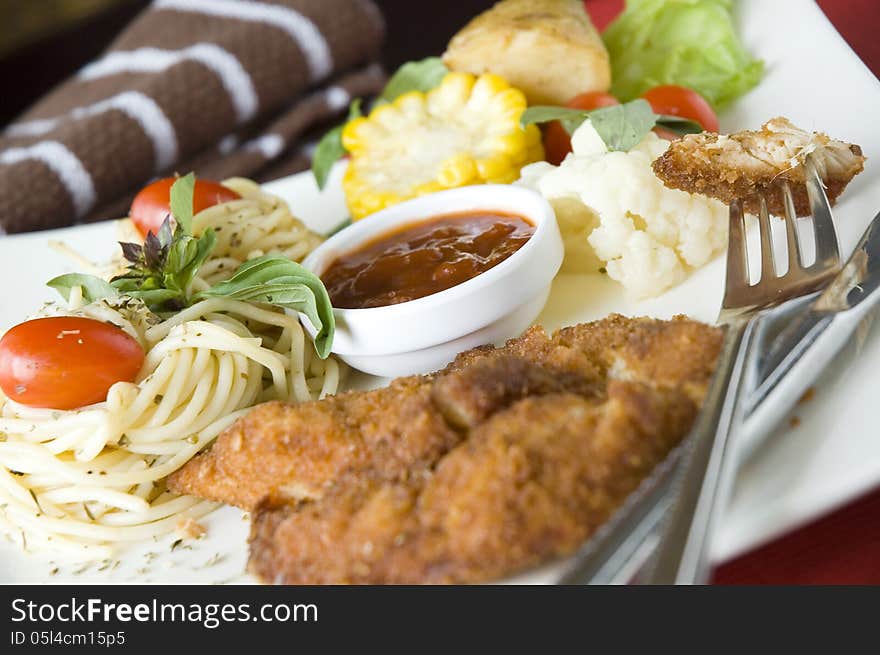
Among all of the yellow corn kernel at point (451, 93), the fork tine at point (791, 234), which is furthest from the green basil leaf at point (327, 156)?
the fork tine at point (791, 234)

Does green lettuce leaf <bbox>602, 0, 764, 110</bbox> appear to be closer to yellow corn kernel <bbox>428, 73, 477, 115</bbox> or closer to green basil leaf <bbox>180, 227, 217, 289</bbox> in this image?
yellow corn kernel <bbox>428, 73, 477, 115</bbox>

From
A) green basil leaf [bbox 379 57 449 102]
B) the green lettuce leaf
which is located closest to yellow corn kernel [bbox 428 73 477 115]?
green basil leaf [bbox 379 57 449 102]

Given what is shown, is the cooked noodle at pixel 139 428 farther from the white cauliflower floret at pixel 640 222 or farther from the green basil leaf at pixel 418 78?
the green basil leaf at pixel 418 78

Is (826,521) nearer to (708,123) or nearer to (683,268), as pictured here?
(683,268)

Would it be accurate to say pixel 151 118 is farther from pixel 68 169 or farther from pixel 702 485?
pixel 702 485

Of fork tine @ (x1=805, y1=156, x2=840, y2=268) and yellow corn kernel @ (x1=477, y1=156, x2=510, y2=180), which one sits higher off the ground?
fork tine @ (x1=805, y1=156, x2=840, y2=268)

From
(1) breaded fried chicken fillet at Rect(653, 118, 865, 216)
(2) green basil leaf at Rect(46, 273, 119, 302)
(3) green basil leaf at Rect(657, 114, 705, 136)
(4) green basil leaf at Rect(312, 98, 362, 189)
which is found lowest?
(4) green basil leaf at Rect(312, 98, 362, 189)

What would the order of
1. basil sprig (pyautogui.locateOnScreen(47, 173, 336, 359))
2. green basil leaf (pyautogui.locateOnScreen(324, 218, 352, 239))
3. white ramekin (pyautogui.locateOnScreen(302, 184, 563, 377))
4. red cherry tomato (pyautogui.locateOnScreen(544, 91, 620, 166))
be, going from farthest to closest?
green basil leaf (pyautogui.locateOnScreen(324, 218, 352, 239)) → red cherry tomato (pyautogui.locateOnScreen(544, 91, 620, 166)) → basil sprig (pyautogui.locateOnScreen(47, 173, 336, 359)) → white ramekin (pyautogui.locateOnScreen(302, 184, 563, 377))

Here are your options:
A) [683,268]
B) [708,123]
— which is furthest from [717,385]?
[708,123]

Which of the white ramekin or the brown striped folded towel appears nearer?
the white ramekin
